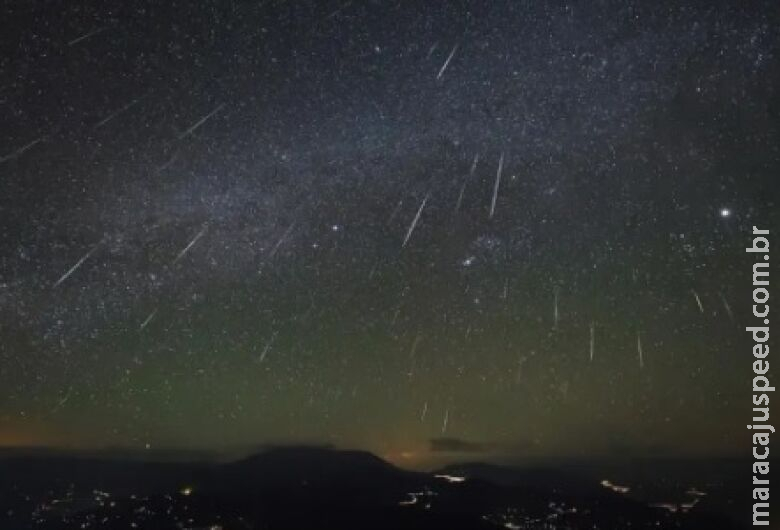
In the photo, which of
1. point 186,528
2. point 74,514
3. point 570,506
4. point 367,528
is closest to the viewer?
point 186,528

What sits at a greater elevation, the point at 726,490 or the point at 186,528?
the point at 726,490

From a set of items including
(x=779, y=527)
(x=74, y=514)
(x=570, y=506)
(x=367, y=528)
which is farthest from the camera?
(x=74, y=514)

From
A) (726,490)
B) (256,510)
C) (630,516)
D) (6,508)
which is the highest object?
(726,490)

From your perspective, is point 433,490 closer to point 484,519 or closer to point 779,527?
point 484,519

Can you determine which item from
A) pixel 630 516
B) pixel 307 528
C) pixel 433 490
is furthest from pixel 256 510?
pixel 630 516

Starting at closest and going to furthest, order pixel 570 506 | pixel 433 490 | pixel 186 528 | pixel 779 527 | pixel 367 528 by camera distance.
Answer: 1. pixel 779 527
2. pixel 186 528
3. pixel 367 528
4. pixel 570 506
5. pixel 433 490

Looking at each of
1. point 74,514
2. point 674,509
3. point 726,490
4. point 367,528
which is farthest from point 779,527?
point 74,514

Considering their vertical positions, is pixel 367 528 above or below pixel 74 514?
above

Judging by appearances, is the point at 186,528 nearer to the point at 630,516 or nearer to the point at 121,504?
the point at 121,504

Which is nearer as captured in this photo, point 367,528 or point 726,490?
point 726,490
